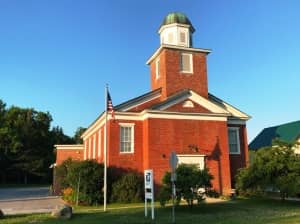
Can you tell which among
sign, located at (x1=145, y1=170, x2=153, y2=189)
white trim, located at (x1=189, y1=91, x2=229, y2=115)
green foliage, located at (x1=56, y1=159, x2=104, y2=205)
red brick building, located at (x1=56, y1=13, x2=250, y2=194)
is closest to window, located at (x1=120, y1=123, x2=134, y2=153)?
red brick building, located at (x1=56, y1=13, x2=250, y2=194)

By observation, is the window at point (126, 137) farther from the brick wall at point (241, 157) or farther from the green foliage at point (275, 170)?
the brick wall at point (241, 157)

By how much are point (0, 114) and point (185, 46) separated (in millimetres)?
50152

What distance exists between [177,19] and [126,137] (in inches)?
411

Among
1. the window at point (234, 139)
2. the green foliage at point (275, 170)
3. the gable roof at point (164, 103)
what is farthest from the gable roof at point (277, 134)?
the green foliage at point (275, 170)

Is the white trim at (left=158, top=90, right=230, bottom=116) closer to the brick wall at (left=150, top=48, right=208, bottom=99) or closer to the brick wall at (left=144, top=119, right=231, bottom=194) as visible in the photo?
the brick wall at (left=144, top=119, right=231, bottom=194)

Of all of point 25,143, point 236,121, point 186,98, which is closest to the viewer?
point 186,98

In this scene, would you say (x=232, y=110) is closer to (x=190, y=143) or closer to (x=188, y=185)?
(x=190, y=143)

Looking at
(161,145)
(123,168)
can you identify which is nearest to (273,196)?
(161,145)

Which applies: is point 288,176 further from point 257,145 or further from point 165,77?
point 257,145

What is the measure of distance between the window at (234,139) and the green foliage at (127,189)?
877 cm

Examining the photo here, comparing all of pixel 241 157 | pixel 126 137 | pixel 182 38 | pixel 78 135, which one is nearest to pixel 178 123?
pixel 126 137

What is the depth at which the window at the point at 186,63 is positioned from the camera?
90.2 feet

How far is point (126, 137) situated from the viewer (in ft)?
82.6

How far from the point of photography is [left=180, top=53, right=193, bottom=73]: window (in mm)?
27484
